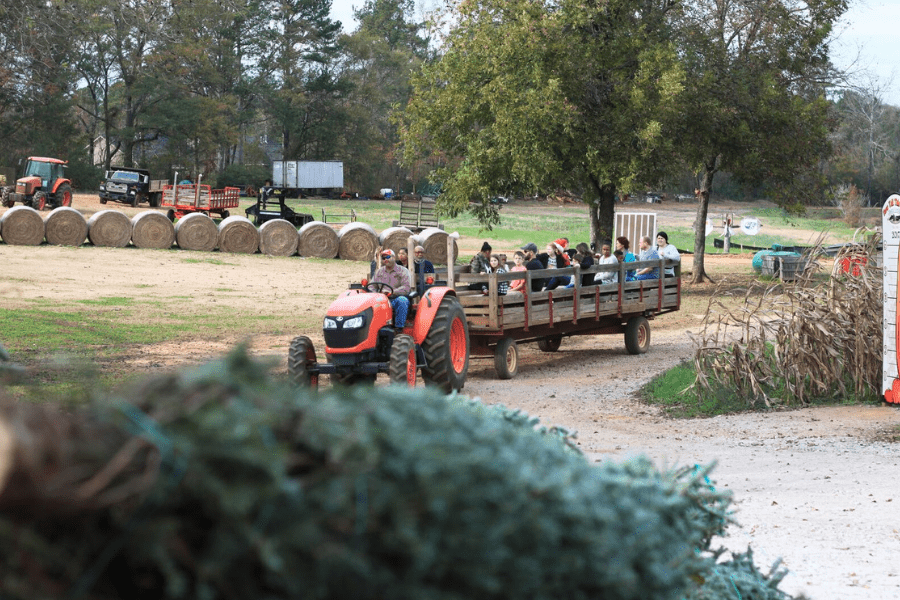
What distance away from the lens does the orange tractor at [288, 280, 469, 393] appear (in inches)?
469

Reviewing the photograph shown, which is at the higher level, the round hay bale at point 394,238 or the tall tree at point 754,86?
the tall tree at point 754,86

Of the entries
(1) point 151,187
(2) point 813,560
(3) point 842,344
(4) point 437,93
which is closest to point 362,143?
(1) point 151,187

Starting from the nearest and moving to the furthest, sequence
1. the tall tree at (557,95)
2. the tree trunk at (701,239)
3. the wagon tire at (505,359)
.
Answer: the wagon tire at (505,359) → the tall tree at (557,95) → the tree trunk at (701,239)

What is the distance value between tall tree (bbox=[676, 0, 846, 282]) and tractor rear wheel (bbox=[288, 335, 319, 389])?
18.0 metres

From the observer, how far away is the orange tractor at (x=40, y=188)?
134ft

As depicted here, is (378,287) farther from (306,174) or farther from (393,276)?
(306,174)

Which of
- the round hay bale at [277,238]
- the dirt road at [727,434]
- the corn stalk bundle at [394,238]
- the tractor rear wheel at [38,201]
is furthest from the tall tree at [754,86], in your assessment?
the tractor rear wheel at [38,201]

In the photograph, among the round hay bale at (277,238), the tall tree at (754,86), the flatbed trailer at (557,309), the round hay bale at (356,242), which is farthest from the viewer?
the round hay bale at (356,242)

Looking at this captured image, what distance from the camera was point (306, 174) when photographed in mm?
69812

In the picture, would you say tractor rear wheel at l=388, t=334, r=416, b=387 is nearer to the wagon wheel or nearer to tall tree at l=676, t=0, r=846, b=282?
the wagon wheel

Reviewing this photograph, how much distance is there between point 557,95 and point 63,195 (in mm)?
25230

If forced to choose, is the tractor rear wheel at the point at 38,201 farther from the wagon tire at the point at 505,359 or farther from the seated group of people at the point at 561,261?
the wagon tire at the point at 505,359

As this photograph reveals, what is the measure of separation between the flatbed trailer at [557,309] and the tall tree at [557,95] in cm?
766

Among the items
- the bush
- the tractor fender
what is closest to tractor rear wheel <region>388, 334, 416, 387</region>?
the tractor fender
